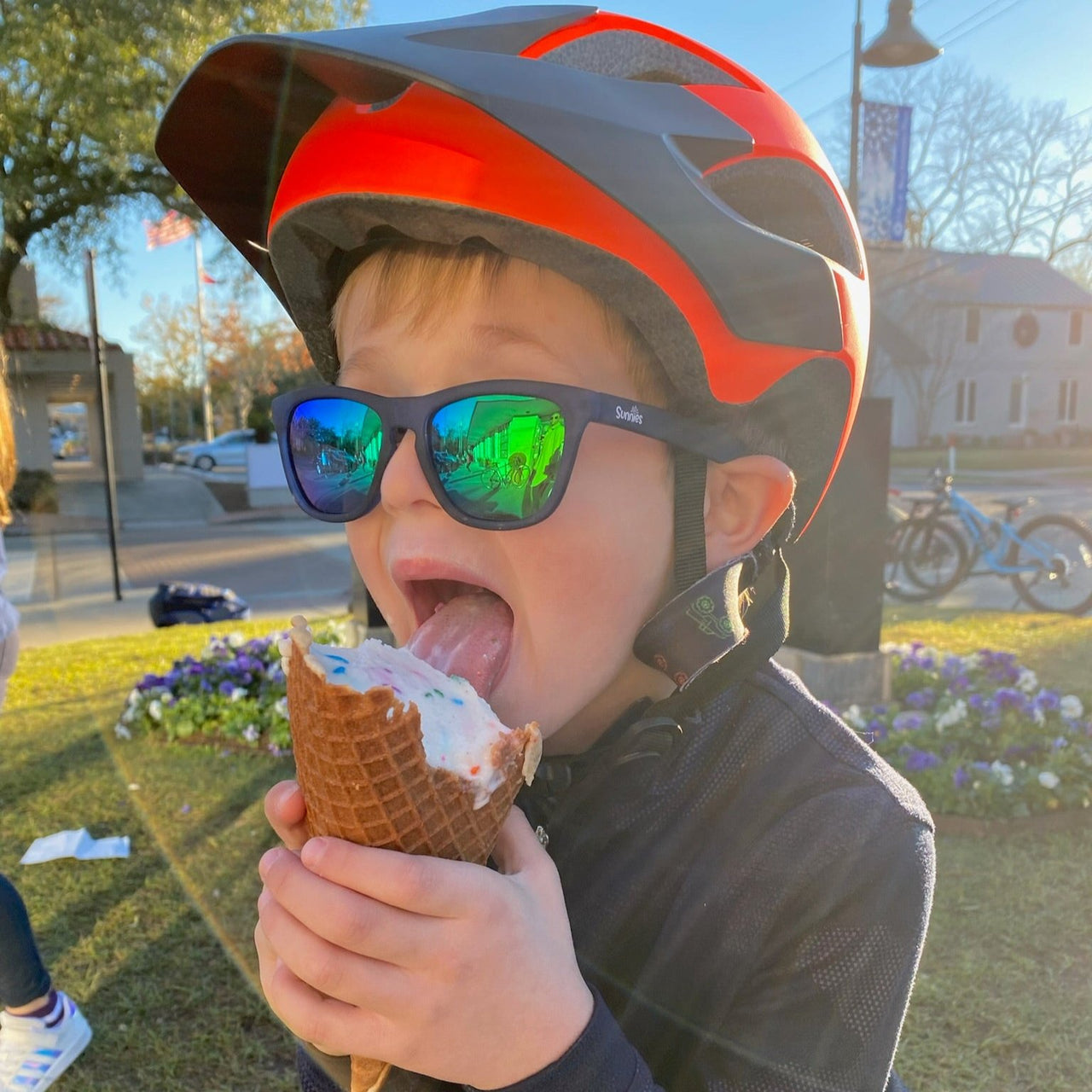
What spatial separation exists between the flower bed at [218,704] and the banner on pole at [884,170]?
39.1 feet

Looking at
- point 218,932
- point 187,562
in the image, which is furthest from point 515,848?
point 187,562

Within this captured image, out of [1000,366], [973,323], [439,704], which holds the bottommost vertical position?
[439,704]

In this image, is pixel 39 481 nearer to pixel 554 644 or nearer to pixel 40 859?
pixel 40 859

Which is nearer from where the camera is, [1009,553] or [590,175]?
[590,175]

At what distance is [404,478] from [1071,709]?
4.52 m

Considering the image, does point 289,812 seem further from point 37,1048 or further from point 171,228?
point 171,228

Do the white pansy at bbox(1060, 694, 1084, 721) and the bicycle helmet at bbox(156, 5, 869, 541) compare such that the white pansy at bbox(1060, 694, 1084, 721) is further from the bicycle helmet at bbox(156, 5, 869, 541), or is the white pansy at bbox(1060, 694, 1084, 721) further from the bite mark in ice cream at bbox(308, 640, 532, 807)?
the bite mark in ice cream at bbox(308, 640, 532, 807)

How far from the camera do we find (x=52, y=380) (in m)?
26.5

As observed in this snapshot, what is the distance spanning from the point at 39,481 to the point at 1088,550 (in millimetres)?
22383

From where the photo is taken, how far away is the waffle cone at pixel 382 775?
3.28ft

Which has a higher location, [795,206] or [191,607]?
[795,206]

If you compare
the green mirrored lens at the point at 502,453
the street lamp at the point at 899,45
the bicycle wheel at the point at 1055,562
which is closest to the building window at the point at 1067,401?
the street lamp at the point at 899,45

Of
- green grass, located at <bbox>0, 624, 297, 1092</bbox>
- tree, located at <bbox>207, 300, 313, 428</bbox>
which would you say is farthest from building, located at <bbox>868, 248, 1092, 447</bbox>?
green grass, located at <bbox>0, 624, 297, 1092</bbox>

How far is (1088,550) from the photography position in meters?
8.80
